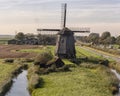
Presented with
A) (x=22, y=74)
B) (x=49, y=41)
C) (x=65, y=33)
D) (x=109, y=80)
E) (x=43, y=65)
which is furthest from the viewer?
(x=49, y=41)

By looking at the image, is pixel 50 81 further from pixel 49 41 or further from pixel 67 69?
pixel 49 41

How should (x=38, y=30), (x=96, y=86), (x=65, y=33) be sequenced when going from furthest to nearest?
(x=38, y=30) → (x=65, y=33) → (x=96, y=86)

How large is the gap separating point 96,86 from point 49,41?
13271 centimetres

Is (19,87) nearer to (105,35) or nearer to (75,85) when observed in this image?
(75,85)

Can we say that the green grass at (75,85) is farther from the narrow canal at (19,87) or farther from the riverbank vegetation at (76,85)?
the narrow canal at (19,87)

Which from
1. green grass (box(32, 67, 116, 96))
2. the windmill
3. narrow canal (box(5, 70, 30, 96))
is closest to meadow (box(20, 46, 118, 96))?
green grass (box(32, 67, 116, 96))

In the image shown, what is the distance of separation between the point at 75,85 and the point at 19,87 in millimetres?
6715

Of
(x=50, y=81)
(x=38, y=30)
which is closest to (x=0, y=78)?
(x=50, y=81)

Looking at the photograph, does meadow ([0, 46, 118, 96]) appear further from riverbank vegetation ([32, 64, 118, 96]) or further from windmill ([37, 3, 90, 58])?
windmill ([37, 3, 90, 58])

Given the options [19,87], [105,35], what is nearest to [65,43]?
[19,87]

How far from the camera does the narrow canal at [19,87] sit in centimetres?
3416

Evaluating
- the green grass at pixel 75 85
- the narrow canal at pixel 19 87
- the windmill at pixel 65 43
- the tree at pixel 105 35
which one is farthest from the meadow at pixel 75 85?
the tree at pixel 105 35

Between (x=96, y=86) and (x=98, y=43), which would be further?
(x=98, y=43)

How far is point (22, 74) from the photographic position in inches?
1886
